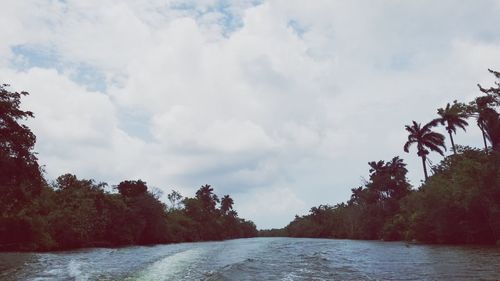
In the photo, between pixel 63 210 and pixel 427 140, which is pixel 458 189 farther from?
pixel 63 210

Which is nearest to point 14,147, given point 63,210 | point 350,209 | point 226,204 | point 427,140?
point 63,210

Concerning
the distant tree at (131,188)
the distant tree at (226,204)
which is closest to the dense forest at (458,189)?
the distant tree at (131,188)

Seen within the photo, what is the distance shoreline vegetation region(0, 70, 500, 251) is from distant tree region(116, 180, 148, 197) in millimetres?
203

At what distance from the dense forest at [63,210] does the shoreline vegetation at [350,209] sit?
80 mm

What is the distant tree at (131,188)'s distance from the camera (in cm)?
9376

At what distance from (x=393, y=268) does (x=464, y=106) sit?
24.3 metres

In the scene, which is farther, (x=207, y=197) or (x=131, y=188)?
(x=207, y=197)

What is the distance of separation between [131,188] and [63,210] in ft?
107

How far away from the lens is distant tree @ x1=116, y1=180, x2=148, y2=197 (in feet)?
308

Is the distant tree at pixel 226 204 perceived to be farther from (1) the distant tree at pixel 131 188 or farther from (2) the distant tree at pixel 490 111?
(2) the distant tree at pixel 490 111

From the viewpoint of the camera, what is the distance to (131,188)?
9475 cm

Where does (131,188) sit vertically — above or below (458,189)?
above

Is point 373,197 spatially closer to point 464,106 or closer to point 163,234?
point 163,234

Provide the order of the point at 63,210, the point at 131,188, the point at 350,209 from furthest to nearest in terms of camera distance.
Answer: the point at 350,209
the point at 131,188
the point at 63,210
